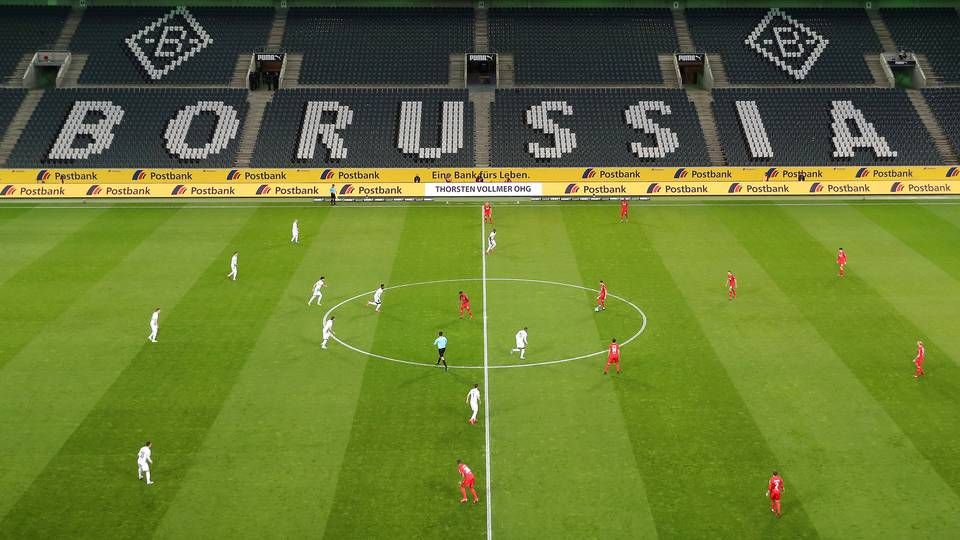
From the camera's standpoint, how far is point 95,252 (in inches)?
1833

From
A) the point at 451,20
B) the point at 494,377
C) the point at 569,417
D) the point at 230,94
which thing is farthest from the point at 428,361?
the point at 451,20

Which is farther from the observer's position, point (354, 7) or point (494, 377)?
point (354, 7)

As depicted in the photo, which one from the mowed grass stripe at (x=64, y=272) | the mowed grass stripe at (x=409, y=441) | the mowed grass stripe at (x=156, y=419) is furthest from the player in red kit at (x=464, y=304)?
the mowed grass stripe at (x=64, y=272)

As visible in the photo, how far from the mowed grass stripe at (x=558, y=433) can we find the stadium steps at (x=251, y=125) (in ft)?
96.4

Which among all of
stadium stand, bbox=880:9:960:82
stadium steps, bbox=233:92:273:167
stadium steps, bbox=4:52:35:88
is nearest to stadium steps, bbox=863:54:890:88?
stadium stand, bbox=880:9:960:82

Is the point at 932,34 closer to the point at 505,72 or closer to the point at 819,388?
the point at 505,72

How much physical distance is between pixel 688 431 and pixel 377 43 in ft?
183

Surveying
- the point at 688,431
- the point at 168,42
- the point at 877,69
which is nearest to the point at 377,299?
the point at 688,431

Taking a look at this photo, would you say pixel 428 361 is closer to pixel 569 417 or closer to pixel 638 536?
pixel 569 417

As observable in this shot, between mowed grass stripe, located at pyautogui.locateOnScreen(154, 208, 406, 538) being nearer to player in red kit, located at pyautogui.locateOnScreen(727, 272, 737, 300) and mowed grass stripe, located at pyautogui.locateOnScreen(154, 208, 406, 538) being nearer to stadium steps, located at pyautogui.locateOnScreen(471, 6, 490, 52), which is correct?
player in red kit, located at pyautogui.locateOnScreen(727, 272, 737, 300)

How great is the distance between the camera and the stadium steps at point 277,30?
75.7 m

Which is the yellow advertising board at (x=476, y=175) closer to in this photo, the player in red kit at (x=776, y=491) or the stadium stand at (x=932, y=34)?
the stadium stand at (x=932, y=34)

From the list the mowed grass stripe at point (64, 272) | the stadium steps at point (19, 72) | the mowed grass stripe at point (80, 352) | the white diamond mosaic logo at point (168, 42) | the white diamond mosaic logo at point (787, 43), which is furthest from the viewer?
the white diamond mosaic logo at point (787, 43)

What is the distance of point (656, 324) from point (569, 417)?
926 cm
